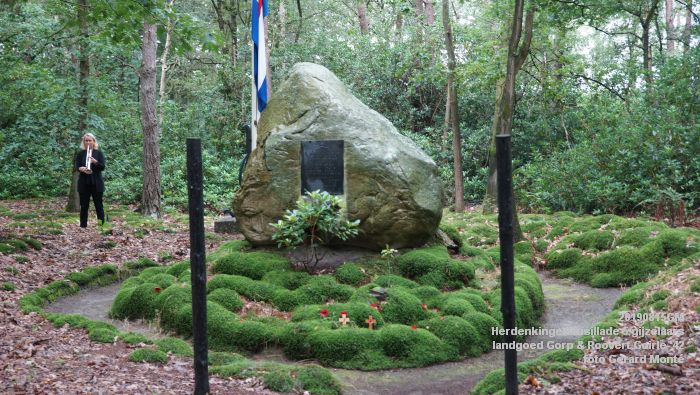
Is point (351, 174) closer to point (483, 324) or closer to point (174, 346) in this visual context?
point (483, 324)

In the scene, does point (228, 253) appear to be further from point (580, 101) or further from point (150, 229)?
point (580, 101)

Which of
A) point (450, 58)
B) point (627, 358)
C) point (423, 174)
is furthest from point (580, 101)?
point (627, 358)

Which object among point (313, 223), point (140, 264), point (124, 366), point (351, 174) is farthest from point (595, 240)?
point (124, 366)

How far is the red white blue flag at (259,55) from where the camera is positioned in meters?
10.5

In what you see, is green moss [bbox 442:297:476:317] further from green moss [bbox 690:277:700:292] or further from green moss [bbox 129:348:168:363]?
green moss [bbox 129:348:168:363]

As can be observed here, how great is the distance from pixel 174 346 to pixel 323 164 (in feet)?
11.0

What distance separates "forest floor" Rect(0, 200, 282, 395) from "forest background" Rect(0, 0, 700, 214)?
11.9 ft

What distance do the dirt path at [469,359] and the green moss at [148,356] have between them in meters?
1.12

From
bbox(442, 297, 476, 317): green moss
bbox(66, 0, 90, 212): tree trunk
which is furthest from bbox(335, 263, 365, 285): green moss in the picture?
bbox(66, 0, 90, 212): tree trunk

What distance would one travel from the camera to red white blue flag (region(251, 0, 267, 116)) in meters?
10.5

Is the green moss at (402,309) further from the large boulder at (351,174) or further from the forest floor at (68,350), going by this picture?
the forest floor at (68,350)

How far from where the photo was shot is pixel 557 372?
16.7 feet

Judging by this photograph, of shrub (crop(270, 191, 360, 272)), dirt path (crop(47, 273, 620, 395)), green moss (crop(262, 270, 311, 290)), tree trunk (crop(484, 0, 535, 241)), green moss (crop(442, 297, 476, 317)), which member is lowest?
dirt path (crop(47, 273, 620, 395))

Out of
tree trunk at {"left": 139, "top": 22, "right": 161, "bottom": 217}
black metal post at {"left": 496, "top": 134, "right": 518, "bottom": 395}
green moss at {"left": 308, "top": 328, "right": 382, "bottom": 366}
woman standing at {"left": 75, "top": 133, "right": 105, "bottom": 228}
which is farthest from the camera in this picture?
tree trunk at {"left": 139, "top": 22, "right": 161, "bottom": 217}
